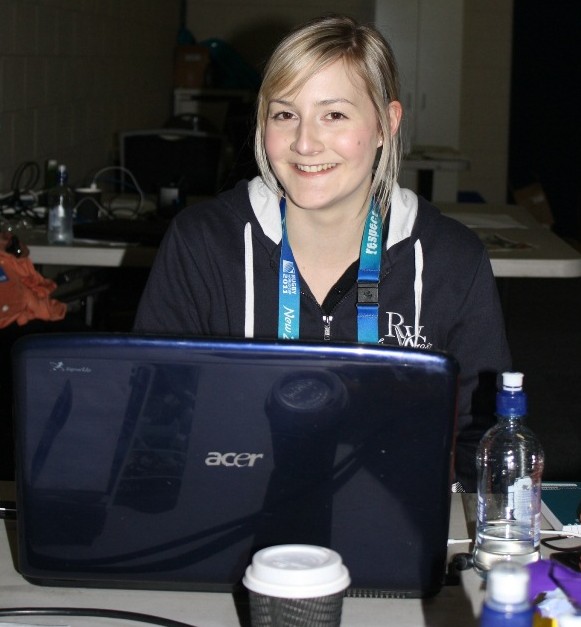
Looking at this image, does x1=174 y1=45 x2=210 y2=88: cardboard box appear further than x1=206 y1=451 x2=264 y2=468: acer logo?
Yes

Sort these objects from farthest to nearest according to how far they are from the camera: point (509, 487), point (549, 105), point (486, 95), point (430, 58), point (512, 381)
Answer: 1. point (486, 95)
2. point (549, 105)
3. point (430, 58)
4. point (509, 487)
5. point (512, 381)

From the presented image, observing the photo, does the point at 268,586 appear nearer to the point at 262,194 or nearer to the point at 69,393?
the point at 69,393

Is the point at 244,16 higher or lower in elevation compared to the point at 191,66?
higher

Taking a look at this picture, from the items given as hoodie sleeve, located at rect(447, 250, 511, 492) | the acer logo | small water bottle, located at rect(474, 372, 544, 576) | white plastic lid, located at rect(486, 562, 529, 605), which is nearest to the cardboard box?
hoodie sleeve, located at rect(447, 250, 511, 492)

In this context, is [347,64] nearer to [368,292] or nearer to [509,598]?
[368,292]

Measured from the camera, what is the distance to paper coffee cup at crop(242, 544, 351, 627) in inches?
34.1

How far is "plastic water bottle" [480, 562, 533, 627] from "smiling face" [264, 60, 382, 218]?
1.05 meters

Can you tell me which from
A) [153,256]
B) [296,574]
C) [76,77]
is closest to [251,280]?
[296,574]

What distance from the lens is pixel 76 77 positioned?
4.89 m

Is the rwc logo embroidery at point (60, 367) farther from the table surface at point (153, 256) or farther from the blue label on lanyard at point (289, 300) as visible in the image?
the table surface at point (153, 256)

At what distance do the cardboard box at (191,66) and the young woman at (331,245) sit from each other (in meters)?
5.86

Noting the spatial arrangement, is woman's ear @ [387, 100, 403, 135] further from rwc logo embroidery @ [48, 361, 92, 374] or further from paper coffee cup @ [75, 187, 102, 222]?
paper coffee cup @ [75, 187, 102, 222]

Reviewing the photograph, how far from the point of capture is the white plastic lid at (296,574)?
87cm

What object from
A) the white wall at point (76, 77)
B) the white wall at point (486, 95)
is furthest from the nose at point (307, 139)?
the white wall at point (486, 95)
